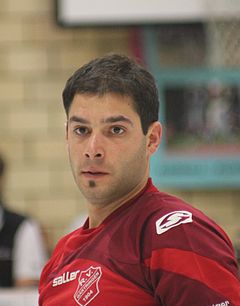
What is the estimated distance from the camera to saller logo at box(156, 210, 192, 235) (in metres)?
1.46

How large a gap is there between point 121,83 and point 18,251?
2.97 meters

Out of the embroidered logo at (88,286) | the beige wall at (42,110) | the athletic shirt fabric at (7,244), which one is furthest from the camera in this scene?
the beige wall at (42,110)

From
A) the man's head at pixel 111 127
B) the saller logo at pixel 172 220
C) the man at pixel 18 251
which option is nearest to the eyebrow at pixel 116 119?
the man's head at pixel 111 127

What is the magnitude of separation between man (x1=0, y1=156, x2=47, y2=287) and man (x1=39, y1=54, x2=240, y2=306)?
2.65m

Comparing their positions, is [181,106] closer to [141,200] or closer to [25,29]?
[25,29]

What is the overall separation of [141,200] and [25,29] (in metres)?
3.82

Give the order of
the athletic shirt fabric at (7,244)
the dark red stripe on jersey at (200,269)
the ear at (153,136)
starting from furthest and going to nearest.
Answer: the athletic shirt fabric at (7,244), the ear at (153,136), the dark red stripe on jersey at (200,269)

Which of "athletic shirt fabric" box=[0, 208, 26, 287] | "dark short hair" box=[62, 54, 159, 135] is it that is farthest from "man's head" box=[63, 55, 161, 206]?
"athletic shirt fabric" box=[0, 208, 26, 287]

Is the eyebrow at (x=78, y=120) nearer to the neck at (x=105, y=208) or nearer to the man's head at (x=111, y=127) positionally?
the man's head at (x=111, y=127)

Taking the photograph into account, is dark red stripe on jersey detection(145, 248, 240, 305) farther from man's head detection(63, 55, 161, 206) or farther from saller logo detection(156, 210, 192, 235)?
man's head detection(63, 55, 161, 206)

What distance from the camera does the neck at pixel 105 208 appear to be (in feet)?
5.39

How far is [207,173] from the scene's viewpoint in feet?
17.3

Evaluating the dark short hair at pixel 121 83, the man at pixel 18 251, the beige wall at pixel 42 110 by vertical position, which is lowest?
the man at pixel 18 251

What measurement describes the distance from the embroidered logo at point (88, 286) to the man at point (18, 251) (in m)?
2.82
